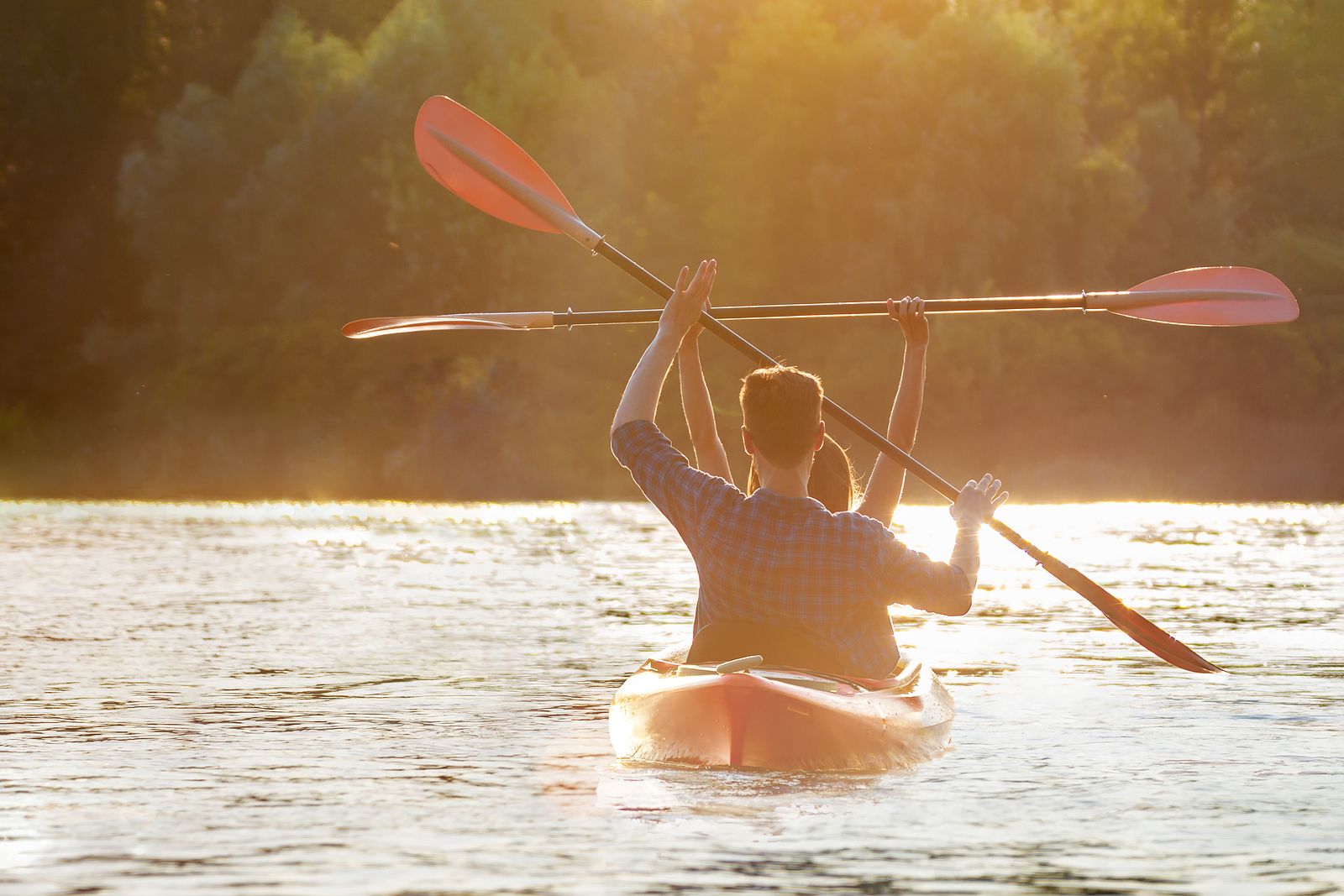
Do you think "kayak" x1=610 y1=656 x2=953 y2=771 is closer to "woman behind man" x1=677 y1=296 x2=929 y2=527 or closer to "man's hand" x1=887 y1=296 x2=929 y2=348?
"woman behind man" x1=677 y1=296 x2=929 y2=527

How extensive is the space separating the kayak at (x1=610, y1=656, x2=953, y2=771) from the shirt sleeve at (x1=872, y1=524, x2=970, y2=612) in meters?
0.42

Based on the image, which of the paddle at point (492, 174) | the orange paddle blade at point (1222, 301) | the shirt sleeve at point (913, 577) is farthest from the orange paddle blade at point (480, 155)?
the shirt sleeve at point (913, 577)

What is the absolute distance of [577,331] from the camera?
3216 cm

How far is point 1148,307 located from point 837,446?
2.68 meters

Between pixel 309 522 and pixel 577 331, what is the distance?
8670mm

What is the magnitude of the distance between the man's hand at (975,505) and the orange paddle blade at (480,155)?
3196mm

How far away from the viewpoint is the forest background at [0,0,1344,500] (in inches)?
1204

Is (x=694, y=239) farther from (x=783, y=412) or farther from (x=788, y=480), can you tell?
(x=783, y=412)

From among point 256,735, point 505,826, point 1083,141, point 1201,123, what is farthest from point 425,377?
point 505,826

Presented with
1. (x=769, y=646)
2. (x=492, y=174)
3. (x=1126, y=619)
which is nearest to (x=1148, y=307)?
(x=1126, y=619)

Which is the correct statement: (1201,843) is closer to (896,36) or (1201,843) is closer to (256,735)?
(256,735)

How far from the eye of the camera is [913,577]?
229 inches

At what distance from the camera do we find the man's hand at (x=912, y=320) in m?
6.50

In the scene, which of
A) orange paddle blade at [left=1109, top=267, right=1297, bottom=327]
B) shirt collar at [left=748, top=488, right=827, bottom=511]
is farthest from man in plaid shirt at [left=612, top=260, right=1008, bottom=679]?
orange paddle blade at [left=1109, top=267, right=1297, bottom=327]
